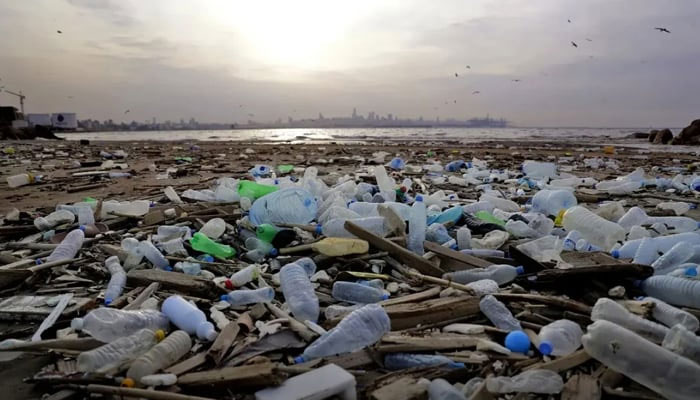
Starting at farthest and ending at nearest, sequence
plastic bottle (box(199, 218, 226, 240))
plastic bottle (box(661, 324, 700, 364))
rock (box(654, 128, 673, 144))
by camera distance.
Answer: rock (box(654, 128, 673, 144)) < plastic bottle (box(199, 218, 226, 240)) < plastic bottle (box(661, 324, 700, 364))

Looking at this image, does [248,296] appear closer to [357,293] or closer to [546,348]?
[357,293]

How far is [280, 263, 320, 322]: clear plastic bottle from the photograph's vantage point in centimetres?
236

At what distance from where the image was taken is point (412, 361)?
189 centimetres

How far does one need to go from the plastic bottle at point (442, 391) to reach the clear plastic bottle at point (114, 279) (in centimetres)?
201

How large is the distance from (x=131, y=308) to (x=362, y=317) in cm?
139

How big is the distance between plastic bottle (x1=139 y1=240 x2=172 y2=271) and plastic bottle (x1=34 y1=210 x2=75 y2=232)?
64.2 inches

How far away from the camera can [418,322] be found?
2230mm

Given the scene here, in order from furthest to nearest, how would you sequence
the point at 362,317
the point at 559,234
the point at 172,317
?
the point at 559,234
the point at 172,317
the point at 362,317

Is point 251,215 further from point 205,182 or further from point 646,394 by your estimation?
point 205,182

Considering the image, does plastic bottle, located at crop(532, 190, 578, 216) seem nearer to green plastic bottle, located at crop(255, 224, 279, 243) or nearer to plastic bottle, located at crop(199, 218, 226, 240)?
green plastic bottle, located at crop(255, 224, 279, 243)

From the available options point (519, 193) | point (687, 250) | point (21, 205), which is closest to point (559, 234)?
point (687, 250)

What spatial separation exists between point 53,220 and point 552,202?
5.50m

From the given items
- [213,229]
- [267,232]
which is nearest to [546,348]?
[267,232]

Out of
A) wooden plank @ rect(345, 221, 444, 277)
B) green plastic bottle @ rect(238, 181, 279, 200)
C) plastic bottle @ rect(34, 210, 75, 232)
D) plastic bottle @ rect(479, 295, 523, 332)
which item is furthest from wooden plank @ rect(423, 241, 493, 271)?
plastic bottle @ rect(34, 210, 75, 232)
